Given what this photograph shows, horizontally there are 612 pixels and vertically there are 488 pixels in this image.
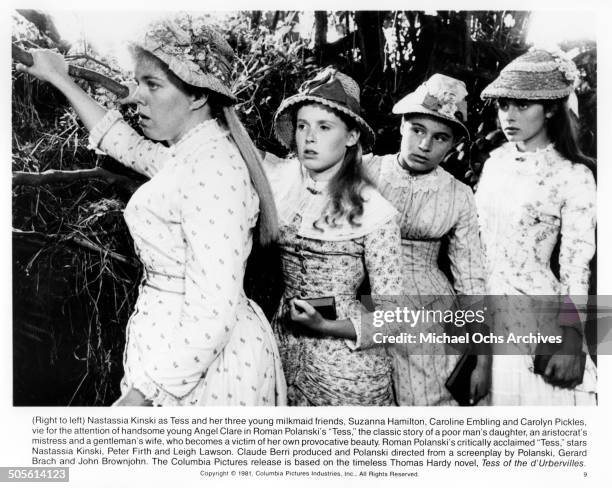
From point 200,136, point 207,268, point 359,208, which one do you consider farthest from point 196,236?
point 359,208

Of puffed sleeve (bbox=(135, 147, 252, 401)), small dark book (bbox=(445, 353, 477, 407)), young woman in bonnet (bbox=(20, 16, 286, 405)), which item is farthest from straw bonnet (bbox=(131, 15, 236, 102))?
small dark book (bbox=(445, 353, 477, 407))

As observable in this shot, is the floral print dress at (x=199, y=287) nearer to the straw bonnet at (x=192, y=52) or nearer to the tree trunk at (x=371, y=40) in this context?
the straw bonnet at (x=192, y=52)

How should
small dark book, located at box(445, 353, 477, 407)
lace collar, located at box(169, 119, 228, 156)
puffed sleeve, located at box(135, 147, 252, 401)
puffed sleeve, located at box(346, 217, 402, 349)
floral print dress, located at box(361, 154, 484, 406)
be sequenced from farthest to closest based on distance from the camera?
small dark book, located at box(445, 353, 477, 407)
floral print dress, located at box(361, 154, 484, 406)
puffed sleeve, located at box(346, 217, 402, 349)
lace collar, located at box(169, 119, 228, 156)
puffed sleeve, located at box(135, 147, 252, 401)

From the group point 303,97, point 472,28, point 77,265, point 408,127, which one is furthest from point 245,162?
point 472,28

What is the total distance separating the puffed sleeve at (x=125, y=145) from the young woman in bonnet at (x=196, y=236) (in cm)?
21

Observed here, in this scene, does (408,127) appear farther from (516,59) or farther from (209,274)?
(209,274)

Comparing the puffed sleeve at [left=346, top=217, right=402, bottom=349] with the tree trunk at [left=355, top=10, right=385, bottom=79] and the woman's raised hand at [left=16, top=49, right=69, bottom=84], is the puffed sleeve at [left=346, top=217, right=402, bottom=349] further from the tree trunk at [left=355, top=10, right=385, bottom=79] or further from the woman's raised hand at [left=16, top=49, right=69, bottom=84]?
the woman's raised hand at [left=16, top=49, right=69, bottom=84]

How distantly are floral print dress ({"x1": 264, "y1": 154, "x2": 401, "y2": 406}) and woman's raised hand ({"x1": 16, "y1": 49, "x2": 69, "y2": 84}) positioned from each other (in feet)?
2.52

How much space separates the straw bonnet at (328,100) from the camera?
230 cm

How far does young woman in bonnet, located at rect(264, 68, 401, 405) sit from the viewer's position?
2.26 m

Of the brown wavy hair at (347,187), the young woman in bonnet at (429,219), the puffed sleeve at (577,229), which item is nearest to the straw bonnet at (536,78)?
the young woman in bonnet at (429,219)

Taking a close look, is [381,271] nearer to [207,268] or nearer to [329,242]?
[329,242]

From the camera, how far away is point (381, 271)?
224 cm

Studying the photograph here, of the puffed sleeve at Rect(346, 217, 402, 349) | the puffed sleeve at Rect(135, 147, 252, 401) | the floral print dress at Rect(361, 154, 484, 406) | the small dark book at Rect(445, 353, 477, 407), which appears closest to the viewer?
the puffed sleeve at Rect(135, 147, 252, 401)
